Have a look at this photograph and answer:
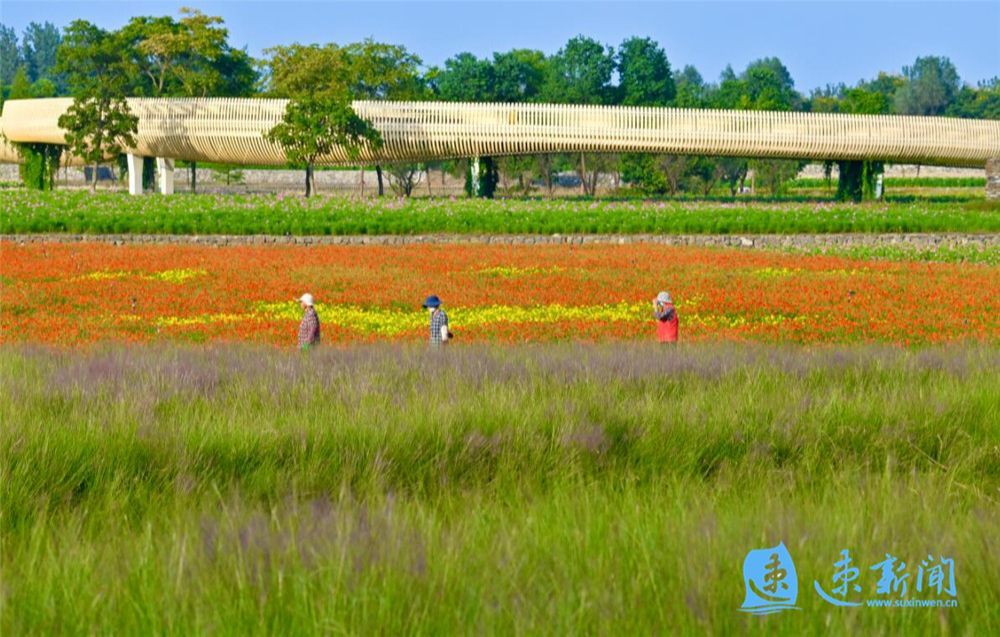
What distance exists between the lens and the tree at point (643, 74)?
4336 inches

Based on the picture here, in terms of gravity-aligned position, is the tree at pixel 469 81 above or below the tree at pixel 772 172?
above

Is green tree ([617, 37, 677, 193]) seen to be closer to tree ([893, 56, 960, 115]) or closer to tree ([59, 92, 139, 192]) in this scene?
tree ([59, 92, 139, 192])

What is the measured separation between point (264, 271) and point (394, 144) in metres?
36.3

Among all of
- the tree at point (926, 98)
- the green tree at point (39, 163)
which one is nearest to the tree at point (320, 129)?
the green tree at point (39, 163)

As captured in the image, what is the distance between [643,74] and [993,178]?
173 feet

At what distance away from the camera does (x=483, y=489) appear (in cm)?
515

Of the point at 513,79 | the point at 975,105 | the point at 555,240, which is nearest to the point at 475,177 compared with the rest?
the point at 555,240

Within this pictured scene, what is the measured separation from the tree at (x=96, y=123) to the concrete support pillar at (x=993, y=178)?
45.1 metres

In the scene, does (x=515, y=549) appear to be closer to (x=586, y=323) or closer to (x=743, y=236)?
(x=586, y=323)

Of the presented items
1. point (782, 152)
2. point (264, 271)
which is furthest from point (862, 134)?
point (264, 271)

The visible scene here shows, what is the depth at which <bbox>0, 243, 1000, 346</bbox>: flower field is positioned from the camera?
17297 millimetres

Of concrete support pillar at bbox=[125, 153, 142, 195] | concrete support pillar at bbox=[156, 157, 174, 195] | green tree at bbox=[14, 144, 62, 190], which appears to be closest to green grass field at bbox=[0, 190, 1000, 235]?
concrete support pillar at bbox=[125, 153, 142, 195]

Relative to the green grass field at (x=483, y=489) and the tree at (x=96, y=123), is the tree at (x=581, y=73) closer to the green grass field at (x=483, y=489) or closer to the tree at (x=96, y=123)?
the tree at (x=96, y=123)

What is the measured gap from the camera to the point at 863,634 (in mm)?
3053
